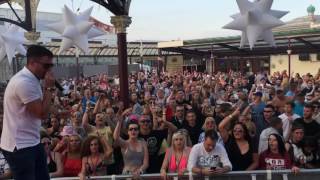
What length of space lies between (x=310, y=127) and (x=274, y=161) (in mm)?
1335

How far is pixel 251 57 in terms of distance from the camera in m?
29.1

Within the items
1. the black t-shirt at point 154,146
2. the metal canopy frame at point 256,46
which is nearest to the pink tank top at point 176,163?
the black t-shirt at point 154,146

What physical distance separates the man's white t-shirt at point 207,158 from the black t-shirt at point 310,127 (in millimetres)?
1558

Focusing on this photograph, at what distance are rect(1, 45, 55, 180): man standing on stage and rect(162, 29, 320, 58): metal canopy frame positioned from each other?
764 inches

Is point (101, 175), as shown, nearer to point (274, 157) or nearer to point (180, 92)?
point (274, 157)

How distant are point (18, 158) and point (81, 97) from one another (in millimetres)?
8483

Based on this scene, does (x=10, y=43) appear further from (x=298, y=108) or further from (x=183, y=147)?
(x=183, y=147)

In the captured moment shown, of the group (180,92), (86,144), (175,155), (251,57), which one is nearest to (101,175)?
(86,144)

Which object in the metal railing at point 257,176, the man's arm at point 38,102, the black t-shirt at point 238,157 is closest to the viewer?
the man's arm at point 38,102

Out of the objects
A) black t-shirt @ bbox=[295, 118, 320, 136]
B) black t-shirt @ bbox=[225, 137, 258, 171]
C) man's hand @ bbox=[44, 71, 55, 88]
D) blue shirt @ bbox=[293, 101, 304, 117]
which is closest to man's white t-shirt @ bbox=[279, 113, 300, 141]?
black t-shirt @ bbox=[295, 118, 320, 136]

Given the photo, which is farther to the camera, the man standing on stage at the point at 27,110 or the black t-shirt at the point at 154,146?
the black t-shirt at the point at 154,146

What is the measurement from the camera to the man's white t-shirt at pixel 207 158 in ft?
17.2

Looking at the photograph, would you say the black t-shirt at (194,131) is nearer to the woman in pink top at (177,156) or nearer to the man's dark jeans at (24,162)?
the woman in pink top at (177,156)

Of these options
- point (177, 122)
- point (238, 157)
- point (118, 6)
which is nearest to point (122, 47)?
point (118, 6)
